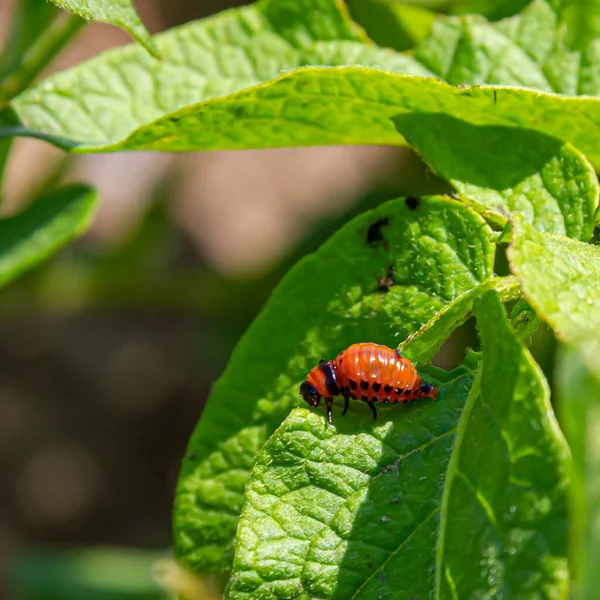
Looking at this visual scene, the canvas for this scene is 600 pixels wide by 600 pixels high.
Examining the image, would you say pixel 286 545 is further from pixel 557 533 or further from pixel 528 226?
pixel 528 226

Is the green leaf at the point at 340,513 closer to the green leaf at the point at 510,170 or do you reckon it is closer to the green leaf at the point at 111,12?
the green leaf at the point at 510,170

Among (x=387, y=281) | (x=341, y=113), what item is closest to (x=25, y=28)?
(x=341, y=113)

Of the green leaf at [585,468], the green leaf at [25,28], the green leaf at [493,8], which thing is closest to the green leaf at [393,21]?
the green leaf at [493,8]

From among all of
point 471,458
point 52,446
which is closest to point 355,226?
point 471,458

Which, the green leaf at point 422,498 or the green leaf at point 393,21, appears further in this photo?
the green leaf at point 393,21

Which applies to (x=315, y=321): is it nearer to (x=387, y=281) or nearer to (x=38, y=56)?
(x=387, y=281)

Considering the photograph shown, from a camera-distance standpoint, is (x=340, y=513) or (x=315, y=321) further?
(x=315, y=321)

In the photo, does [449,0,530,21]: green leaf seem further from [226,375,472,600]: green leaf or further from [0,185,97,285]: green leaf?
[226,375,472,600]: green leaf
